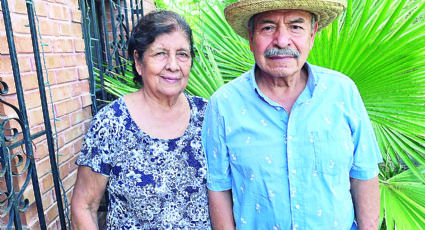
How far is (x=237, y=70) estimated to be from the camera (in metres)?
2.34

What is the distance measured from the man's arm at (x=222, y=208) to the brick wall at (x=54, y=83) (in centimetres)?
90

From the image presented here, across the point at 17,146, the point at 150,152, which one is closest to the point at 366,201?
the point at 150,152

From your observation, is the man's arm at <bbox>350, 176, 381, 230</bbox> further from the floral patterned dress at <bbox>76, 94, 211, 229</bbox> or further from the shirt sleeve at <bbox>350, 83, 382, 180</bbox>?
the floral patterned dress at <bbox>76, 94, 211, 229</bbox>

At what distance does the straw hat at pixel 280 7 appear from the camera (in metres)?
1.24

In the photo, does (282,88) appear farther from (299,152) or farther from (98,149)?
(98,149)

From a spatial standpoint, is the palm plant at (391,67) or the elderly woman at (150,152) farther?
the palm plant at (391,67)

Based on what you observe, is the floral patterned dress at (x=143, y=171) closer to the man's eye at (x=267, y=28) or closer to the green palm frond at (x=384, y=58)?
the man's eye at (x=267, y=28)

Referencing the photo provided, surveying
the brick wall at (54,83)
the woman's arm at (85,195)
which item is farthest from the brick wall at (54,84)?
the woman's arm at (85,195)

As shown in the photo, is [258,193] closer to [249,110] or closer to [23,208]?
[249,110]

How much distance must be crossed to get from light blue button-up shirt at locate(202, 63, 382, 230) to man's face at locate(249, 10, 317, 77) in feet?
0.39

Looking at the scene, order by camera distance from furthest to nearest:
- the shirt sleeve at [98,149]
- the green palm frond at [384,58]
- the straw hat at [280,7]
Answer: the green palm frond at [384,58] < the shirt sleeve at [98,149] < the straw hat at [280,7]

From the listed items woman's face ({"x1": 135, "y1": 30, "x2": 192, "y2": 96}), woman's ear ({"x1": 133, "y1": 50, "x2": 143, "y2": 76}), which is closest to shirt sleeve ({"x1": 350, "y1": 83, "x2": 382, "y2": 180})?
woman's face ({"x1": 135, "y1": 30, "x2": 192, "y2": 96})

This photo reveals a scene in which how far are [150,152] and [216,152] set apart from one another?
11.9 inches

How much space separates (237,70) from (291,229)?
52.2 inches
